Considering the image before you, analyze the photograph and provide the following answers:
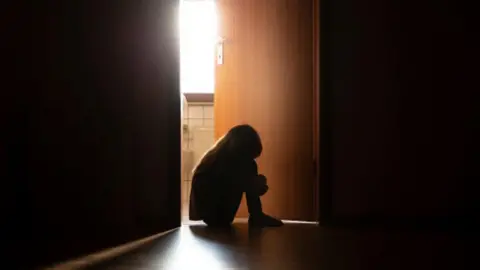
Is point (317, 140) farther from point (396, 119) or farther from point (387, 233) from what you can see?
point (387, 233)

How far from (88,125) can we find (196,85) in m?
1.87

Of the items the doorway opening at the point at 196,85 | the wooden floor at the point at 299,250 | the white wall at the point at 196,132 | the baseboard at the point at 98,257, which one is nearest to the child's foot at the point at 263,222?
the wooden floor at the point at 299,250

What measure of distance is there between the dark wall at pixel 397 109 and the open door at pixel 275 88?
0.31m

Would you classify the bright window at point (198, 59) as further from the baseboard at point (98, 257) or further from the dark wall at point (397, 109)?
the baseboard at point (98, 257)

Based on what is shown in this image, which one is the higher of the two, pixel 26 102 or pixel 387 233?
pixel 26 102

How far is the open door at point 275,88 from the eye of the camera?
2.45 m

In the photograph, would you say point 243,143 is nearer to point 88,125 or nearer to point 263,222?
point 263,222

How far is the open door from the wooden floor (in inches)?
18.3

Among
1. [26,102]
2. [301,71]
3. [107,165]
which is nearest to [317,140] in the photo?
[301,71]

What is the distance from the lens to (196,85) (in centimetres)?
345

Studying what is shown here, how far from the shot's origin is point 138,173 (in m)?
1.89

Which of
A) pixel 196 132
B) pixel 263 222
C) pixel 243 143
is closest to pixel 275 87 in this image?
pixel 243 143

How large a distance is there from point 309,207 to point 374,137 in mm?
557

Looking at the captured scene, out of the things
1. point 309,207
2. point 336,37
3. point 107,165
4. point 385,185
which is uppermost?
point 336,37
